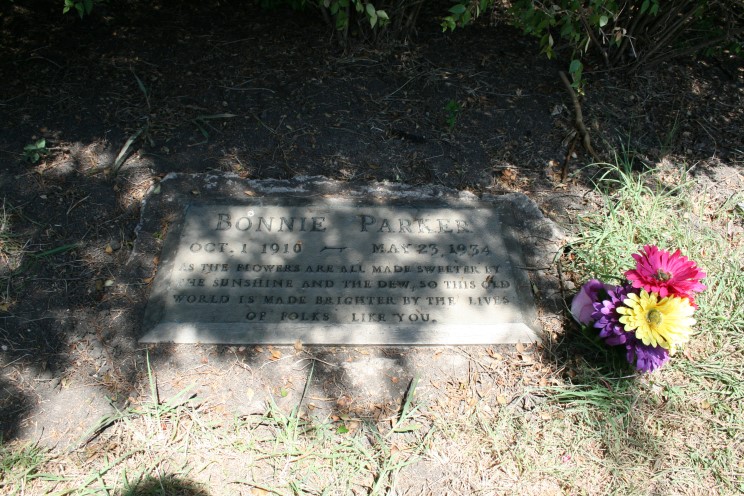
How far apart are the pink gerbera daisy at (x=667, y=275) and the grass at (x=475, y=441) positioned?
37cm

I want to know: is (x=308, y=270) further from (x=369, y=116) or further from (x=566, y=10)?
(x=566, y=10)

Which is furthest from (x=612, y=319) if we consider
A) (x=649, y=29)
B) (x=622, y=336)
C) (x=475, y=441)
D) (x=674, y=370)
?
(x=649, y=29)

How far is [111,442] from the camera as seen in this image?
2.11 metres

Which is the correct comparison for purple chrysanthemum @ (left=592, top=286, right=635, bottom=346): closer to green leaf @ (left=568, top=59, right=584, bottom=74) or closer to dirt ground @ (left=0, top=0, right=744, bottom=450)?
dirt ground @ (left=0, top=0, right=744, bottom=450)

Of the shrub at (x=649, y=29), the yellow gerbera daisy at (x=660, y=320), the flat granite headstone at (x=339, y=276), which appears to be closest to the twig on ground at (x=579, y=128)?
the shrub at (x=649, y=29)

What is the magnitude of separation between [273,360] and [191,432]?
42cm

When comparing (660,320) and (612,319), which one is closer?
(660,320)

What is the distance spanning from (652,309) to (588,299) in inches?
11.2

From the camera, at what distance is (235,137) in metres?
3.17

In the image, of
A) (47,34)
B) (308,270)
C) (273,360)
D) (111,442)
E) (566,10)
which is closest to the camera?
(111,442)

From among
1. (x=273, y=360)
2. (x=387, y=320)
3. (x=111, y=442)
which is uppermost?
(x=387, y=320)

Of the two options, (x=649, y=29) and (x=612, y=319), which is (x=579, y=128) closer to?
(x=649, y=29)

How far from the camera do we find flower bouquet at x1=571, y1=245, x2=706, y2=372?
2.14 meters

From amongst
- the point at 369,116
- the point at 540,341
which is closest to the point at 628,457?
the point at 540,341
